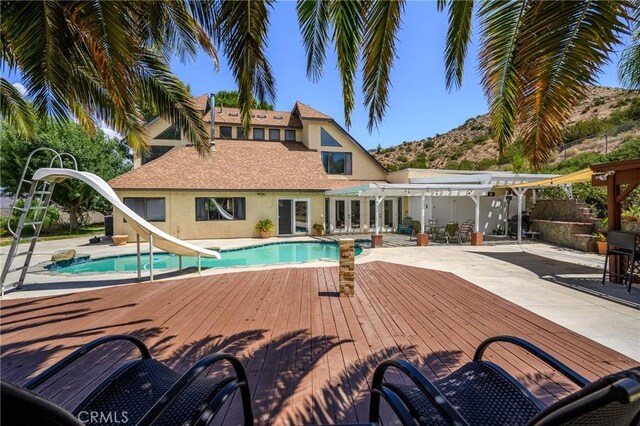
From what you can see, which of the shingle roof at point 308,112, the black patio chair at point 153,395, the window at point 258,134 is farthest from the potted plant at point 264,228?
the black patio chair at point 153,395

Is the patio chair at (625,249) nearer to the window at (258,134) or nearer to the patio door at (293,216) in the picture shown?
the patio door at (293,216)

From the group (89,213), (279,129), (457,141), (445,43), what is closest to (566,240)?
(445,43)

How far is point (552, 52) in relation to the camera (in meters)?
2.58

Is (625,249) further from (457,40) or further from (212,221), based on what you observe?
(212,221)

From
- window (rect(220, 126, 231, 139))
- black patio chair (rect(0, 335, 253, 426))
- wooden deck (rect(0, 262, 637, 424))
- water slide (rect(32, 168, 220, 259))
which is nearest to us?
black patio chair (rect(0, 335, 253, 426))

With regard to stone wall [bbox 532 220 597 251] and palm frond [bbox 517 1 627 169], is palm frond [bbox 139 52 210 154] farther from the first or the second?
stone wall [bbox 532 220 597 251]

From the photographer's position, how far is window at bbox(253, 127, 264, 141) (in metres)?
22.3

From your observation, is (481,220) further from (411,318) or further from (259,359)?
(259,359)

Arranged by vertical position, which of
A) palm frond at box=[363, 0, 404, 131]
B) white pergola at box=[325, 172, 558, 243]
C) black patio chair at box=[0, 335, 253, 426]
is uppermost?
palm frond at box=[363, 0, 404, 131]

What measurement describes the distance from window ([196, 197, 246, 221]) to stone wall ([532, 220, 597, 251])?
49.9 feet

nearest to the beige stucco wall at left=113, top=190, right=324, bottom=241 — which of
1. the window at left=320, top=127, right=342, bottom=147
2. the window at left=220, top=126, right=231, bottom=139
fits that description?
the window at left=320, top=127, right=342, bottom=147

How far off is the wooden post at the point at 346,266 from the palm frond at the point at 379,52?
2729mm

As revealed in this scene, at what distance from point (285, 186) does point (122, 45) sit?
1463 cm

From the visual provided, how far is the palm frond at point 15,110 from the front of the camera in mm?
6496
